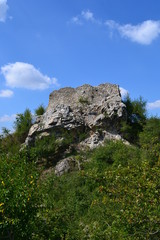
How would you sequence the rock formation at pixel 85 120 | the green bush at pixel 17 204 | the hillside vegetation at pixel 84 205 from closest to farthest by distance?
the hillside vegetation at pixel 84 205, the green bush at pixel 17 204, the rock formation at pixel 85 120

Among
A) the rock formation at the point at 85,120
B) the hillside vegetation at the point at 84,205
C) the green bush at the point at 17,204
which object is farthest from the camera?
the rock formation at the point at 85,120

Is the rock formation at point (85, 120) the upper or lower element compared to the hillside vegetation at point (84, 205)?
upper

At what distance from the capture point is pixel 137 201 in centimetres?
928

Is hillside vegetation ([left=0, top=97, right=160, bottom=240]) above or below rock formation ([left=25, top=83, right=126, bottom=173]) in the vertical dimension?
below

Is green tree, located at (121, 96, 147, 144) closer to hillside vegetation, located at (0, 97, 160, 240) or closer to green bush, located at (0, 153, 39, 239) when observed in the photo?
hillside vegetation, located at (0, 97, 160, 240)

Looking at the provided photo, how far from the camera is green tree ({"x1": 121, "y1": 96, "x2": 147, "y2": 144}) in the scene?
32.4m

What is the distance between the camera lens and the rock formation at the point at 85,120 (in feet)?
105

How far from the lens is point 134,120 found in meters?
33.8

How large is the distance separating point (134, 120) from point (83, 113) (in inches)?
196

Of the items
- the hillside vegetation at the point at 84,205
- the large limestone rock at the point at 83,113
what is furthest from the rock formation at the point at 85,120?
the hillside vegetation at the point at 84,205

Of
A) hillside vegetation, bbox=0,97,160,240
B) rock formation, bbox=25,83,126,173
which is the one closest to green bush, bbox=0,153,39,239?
hillside vegetation, bbox=0,97,160,240

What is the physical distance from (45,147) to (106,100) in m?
7.39

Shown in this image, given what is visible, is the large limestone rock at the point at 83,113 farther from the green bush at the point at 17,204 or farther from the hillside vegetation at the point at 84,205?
the green bush at the point at 17,204

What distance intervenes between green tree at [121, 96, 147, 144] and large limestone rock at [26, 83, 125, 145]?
993mm
